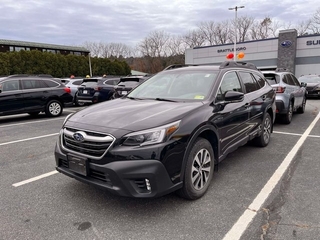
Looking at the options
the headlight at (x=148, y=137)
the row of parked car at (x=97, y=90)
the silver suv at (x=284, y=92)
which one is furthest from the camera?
the row of parked car at (x=97, y=90)

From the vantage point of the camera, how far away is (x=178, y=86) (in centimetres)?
414

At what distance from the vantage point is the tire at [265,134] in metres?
5.36

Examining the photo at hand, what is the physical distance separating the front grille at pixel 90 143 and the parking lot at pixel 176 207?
72 centimetres

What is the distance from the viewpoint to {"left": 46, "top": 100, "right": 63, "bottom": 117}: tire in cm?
1022

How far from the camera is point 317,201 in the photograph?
3227 mm

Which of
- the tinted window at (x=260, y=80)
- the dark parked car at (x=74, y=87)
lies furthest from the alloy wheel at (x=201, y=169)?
the dark parked car at (x=74, y=87)

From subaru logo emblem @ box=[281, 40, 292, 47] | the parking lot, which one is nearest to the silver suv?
the parking lot

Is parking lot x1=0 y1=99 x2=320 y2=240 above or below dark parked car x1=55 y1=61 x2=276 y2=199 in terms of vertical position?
below

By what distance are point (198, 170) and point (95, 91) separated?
416 inches

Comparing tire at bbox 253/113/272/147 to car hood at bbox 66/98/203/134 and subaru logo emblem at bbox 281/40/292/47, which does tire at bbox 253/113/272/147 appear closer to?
car hood at bbox 66/98/203/134

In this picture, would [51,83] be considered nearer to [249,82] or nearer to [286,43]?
[249,82]

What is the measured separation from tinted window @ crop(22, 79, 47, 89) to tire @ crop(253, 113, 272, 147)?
8.22 m

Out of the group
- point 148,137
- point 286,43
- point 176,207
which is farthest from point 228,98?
point 286,43

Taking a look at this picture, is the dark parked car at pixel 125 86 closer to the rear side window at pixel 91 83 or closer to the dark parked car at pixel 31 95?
the rear side window at pixel 91 83
